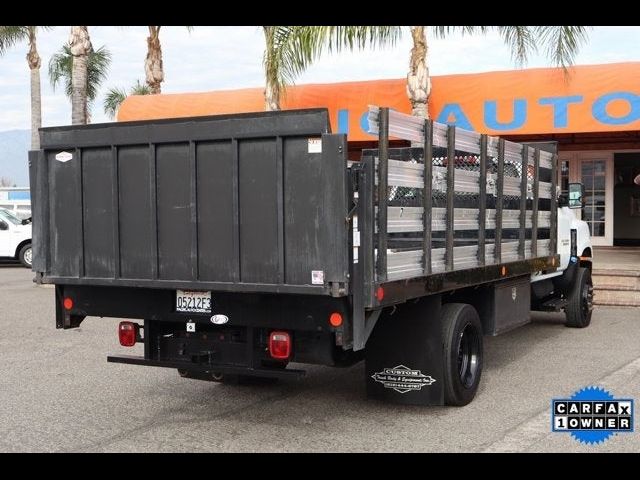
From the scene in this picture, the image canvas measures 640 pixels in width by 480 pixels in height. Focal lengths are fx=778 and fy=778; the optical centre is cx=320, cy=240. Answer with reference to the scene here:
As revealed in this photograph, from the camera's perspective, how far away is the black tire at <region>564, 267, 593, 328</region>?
33.0 ft

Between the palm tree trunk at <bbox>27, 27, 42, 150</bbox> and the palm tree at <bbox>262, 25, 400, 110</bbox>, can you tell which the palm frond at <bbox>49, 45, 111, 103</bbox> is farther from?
the palm tree at <bbox>262, 25, 400, 110</bbox>

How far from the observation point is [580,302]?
1009 centimetres

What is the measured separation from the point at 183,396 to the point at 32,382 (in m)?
1.63

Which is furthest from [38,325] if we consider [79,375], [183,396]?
[183,396]

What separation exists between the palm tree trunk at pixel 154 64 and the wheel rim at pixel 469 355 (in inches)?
712

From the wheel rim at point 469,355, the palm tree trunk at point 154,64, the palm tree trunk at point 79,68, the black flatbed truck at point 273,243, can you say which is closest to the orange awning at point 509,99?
the palm tree trunk at point 79,68

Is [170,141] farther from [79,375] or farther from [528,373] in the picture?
[528,373]

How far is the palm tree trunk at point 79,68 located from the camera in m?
18.7

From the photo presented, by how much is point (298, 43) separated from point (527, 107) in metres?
5.02

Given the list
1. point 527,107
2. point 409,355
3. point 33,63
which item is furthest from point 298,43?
point 33,63

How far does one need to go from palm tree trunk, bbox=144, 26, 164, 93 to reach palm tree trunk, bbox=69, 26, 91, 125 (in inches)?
142

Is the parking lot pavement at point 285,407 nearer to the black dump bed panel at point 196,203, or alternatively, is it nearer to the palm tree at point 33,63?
the black dump bed panel at point 196,203

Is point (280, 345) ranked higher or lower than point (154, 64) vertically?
lower

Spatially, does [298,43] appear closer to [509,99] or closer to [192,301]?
[509,99]
